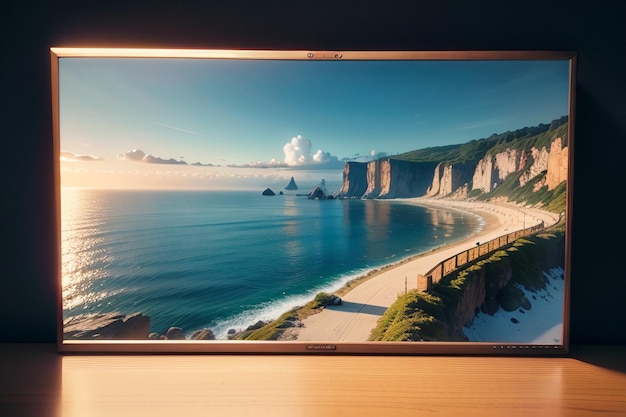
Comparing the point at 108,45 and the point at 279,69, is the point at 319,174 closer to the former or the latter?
the point at 279,69

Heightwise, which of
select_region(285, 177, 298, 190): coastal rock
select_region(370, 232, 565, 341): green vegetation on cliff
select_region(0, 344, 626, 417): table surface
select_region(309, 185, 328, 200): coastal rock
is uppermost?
select_region(285, 177, 298, 190): coastal rock

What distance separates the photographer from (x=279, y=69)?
1287 mm

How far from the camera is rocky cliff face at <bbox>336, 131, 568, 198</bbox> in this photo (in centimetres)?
125

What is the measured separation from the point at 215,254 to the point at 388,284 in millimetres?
632

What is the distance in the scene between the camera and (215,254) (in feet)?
4.17

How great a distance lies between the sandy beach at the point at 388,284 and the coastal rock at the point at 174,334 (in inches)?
15.0

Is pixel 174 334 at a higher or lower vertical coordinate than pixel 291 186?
lower

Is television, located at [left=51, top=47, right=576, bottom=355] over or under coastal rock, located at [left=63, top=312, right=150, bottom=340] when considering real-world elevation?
over

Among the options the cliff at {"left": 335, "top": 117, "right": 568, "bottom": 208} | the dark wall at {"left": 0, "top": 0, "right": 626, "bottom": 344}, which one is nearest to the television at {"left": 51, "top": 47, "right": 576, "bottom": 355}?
the cliff at {"left": 335, "top": 117, "right": 568, "bottom": 208}

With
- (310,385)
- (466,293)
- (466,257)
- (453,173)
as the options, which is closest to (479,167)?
(453,173)

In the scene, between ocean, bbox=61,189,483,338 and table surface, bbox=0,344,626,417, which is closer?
table surface, bbox=0,344,626,417

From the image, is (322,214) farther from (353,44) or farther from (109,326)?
(109,326)

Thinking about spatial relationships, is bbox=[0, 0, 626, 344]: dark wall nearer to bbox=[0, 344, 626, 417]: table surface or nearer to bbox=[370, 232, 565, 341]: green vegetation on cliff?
bbox=[370, 232, 565, 341]: green vegetation on cliff

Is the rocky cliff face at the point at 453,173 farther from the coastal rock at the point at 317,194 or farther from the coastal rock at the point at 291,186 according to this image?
the coastal rock at the point at 291,186
